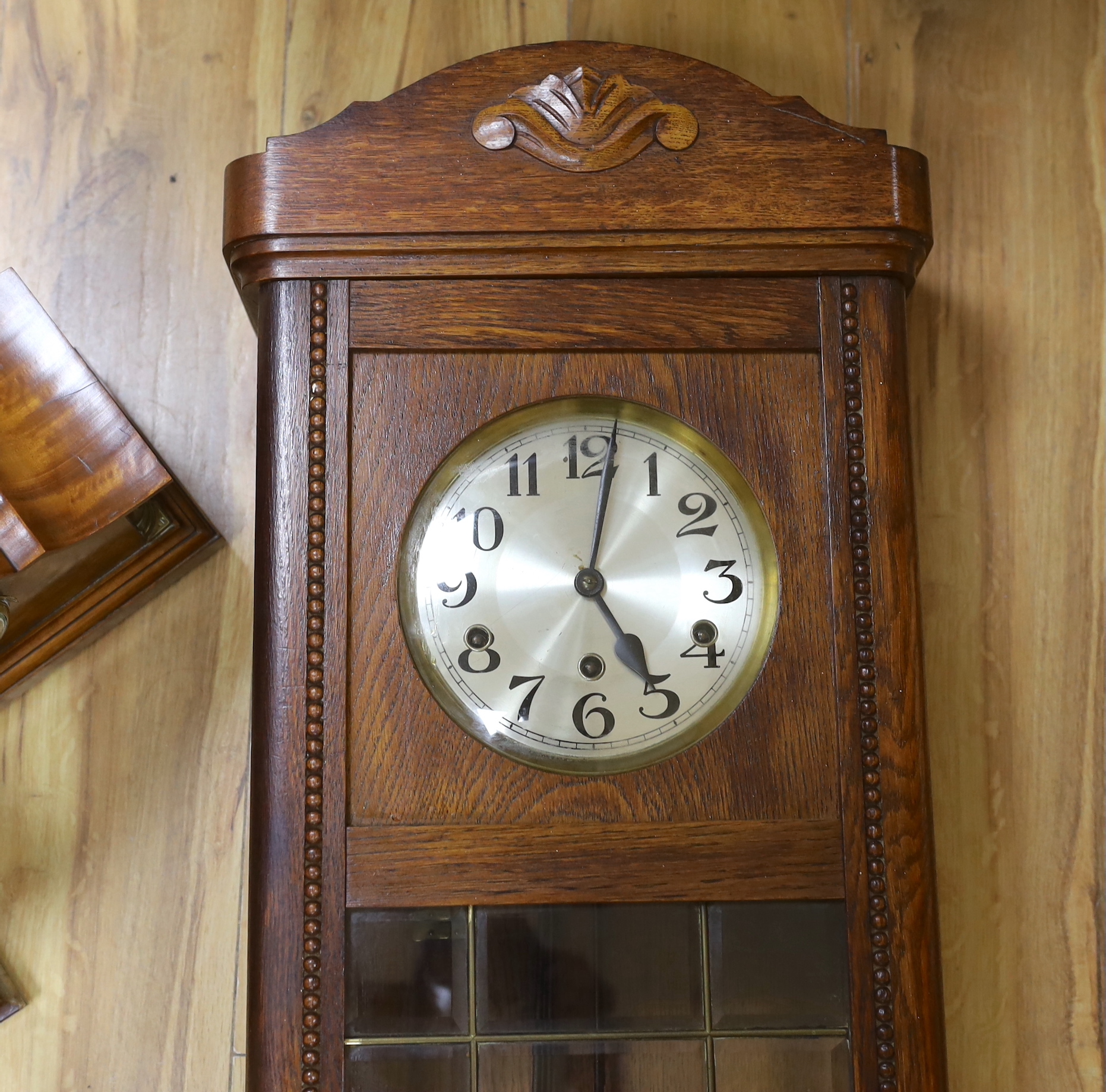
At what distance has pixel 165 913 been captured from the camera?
3.44 feet

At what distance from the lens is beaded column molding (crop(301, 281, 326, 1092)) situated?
80 cm

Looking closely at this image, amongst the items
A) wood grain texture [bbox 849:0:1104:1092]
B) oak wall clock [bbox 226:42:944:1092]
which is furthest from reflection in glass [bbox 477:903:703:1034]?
wood grain texture [bbox 849:0:1104:1092]

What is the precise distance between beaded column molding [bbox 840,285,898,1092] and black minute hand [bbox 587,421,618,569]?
0.18 metres

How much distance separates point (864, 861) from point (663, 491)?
0.31 metres

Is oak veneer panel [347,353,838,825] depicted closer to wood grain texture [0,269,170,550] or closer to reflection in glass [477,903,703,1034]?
reflection in glass [477,903,703,1034]

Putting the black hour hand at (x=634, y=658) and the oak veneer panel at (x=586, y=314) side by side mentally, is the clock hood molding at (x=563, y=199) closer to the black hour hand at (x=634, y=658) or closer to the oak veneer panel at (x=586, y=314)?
the oak veneer panel at (x=586, y=314)

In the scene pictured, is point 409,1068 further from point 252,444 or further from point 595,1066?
point 252,444

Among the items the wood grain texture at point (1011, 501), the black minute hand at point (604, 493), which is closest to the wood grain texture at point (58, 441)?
the black minute hand at point (604, 493)

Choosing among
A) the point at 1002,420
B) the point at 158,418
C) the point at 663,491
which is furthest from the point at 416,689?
the point at 1002,420

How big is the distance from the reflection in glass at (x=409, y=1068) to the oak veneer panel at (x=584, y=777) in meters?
0.16

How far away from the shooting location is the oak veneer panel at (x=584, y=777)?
83 cm

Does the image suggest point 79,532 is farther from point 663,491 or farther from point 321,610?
point 663,491

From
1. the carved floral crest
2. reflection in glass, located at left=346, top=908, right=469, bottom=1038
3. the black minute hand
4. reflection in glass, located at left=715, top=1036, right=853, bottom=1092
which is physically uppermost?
the carved floral crest

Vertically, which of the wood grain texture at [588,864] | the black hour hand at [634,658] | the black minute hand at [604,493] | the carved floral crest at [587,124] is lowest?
the wood grain texture at [588,864]
